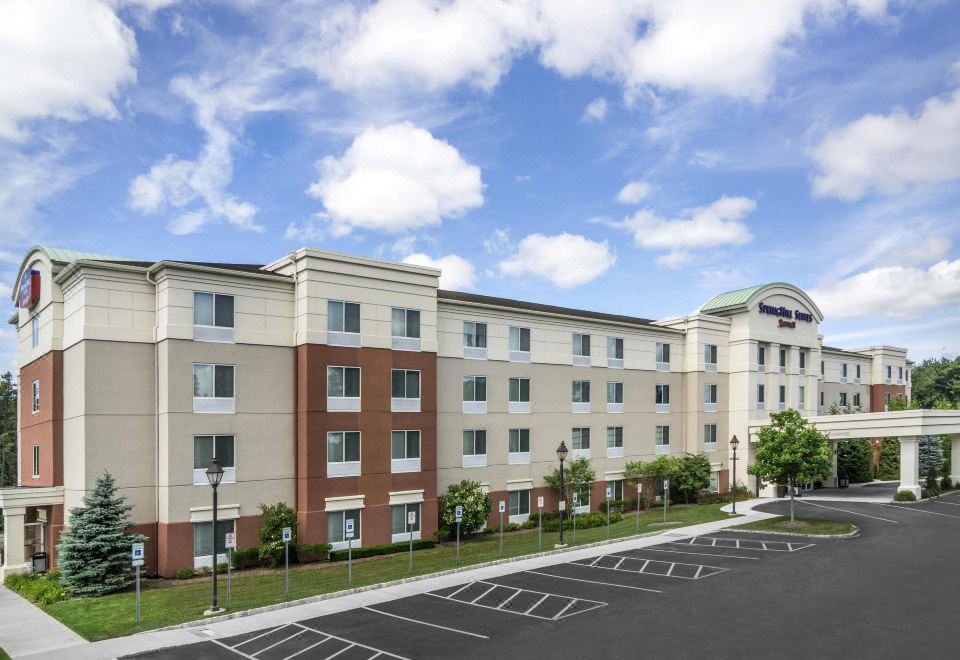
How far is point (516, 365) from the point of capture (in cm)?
4078

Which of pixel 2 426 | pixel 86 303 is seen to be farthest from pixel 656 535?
pixel 2 426

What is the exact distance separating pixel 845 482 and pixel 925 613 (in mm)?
41471

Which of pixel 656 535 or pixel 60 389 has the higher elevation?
pixel 60 389

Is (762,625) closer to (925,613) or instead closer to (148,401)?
(925,613)

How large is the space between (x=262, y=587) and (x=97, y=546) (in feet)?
20.5

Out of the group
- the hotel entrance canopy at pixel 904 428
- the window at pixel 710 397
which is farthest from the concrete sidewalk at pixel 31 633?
the hotel entrance canopy at pixel 904 428

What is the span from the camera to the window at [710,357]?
50281 millimetres

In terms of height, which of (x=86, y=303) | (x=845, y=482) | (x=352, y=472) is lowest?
(x=845, y=482)

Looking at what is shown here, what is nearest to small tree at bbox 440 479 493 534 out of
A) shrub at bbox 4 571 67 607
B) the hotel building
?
the hotel building

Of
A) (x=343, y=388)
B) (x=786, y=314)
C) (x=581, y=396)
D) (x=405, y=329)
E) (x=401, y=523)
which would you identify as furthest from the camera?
(x=786, y=314)

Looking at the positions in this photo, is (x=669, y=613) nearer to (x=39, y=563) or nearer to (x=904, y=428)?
(x=39, y=563)

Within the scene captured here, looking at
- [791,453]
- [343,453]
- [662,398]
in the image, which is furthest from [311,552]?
[662,398]

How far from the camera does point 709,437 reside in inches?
2000

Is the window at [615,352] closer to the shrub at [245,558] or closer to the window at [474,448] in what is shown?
the window at [474,448]
